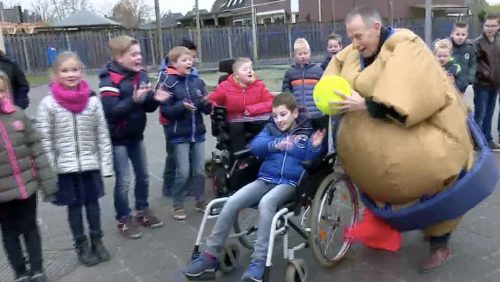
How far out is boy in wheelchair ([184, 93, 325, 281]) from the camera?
3.48 meters

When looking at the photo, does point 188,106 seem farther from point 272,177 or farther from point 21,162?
point 21,162

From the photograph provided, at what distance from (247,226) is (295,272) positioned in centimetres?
102

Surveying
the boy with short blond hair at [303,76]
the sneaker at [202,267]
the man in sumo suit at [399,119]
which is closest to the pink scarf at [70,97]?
the sneaker at [202,267]

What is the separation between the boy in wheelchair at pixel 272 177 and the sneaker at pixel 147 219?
1.31 meters

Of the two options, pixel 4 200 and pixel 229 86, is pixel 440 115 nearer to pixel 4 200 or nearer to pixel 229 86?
pixel 229 86

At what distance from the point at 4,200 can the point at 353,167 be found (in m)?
2.31

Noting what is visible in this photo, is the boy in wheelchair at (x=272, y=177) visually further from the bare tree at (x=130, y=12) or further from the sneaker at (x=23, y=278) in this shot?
the bare tree at (x=130, y=12)

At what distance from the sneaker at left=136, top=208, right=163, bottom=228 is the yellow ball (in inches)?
82.6

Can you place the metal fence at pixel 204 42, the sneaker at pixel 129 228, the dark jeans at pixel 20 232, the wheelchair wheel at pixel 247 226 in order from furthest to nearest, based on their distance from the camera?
the metal fence at pixel 204 42
the sneaker at pixel 129 228
the wheelchair wheel at pixel 247 226
the dark jeans at pixel 20 232

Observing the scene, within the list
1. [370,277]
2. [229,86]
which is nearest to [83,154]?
[229,86]

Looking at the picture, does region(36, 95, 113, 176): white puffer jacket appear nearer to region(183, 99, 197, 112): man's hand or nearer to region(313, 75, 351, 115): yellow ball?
region(183, 99, 197, 112): man's hand

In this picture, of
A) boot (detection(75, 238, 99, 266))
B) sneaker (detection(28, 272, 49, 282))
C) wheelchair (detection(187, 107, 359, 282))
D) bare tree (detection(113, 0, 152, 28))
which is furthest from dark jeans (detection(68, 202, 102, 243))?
bare tree (detection(113, 0, 152, 28))

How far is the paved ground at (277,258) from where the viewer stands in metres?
3.66

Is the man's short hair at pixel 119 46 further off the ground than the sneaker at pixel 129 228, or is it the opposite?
the man's short hair at pixel 119 46
